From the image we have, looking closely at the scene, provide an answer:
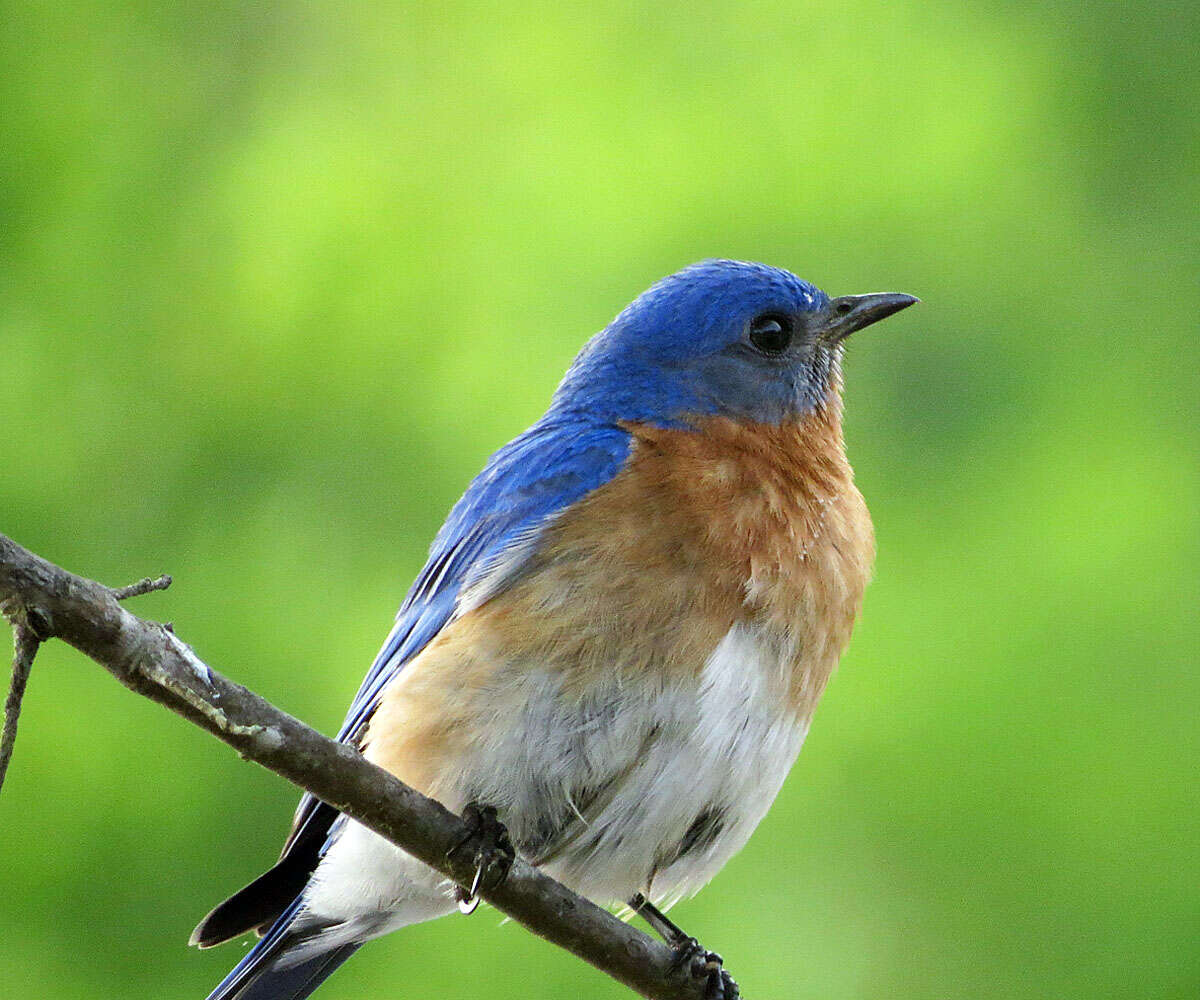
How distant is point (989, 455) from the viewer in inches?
242

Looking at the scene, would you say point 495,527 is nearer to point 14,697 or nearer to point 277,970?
point 277,970

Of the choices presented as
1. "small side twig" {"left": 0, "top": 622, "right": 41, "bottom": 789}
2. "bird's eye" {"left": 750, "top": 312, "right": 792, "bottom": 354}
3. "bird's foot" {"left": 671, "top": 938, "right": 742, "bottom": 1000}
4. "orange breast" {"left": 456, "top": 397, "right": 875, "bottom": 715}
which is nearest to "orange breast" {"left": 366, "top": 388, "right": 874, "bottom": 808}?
"orange breast" {"left": 456, "top": 397, "right": 875, "bottom": 715}

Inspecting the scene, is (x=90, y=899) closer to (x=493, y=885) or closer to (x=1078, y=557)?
(x=493, y=885)

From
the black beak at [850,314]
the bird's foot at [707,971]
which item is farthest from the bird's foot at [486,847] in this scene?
the black beak at [850,314]

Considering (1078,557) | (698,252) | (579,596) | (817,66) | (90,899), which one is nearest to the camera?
(579,596)

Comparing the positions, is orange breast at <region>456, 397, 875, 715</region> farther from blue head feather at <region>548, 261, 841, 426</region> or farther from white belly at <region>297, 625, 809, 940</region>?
blue head feather at <region>548, 261, 841, 426</region>

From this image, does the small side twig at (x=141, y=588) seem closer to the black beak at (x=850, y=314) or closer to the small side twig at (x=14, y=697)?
the small side twig at (x=14, y=697)

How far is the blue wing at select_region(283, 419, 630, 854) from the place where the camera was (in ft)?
12.9

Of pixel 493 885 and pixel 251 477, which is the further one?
pixel 251 477

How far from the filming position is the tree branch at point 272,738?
239cm

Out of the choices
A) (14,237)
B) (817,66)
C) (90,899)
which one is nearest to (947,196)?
(817,66)

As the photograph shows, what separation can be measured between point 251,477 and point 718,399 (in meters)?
2.44

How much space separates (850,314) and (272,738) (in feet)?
8.32

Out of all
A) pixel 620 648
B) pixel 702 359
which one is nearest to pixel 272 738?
pixel 620 648
